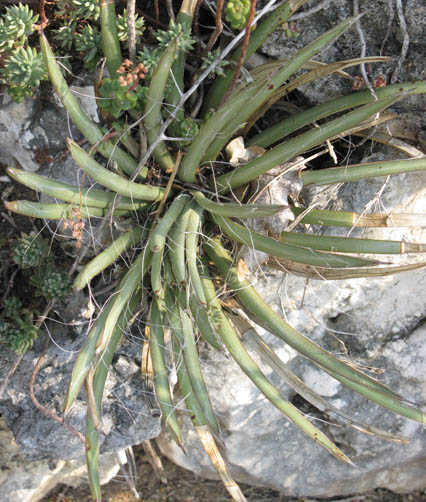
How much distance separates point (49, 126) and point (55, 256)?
1.55 ft

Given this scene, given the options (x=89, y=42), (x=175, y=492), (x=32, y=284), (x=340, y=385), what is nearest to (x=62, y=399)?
(x=32, y=284)

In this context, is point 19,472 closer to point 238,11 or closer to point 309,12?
point 238,11

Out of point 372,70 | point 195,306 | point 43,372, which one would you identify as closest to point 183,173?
point 195,306

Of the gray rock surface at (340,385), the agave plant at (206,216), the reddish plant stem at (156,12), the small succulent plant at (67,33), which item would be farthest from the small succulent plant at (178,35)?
A: the gray rock surface at (340,385)

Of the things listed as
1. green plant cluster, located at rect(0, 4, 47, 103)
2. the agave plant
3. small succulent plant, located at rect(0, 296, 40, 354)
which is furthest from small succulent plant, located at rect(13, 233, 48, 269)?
green plant cluster, located at rect(0, 4, 47, 103)

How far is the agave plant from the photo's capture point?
1435 millimetres

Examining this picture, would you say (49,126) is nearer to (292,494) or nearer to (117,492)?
(117,492)

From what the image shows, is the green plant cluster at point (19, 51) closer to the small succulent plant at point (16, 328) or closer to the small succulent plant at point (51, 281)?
the small succulent plant at point (51, 281)

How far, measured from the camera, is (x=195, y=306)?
156cm

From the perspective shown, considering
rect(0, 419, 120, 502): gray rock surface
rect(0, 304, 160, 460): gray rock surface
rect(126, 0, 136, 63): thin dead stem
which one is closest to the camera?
rect(126, 0, 136, 63): thin dead stem

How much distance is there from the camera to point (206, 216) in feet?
5.60

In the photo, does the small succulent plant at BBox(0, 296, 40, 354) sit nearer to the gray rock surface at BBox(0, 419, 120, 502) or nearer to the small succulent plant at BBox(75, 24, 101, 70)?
the gray rock surface at BBox(0, 419, 120, 502)

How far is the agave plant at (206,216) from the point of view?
1.43m

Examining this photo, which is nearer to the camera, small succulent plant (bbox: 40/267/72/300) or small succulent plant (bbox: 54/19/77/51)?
small succulent plant (bbox: 54/19/77/51)
